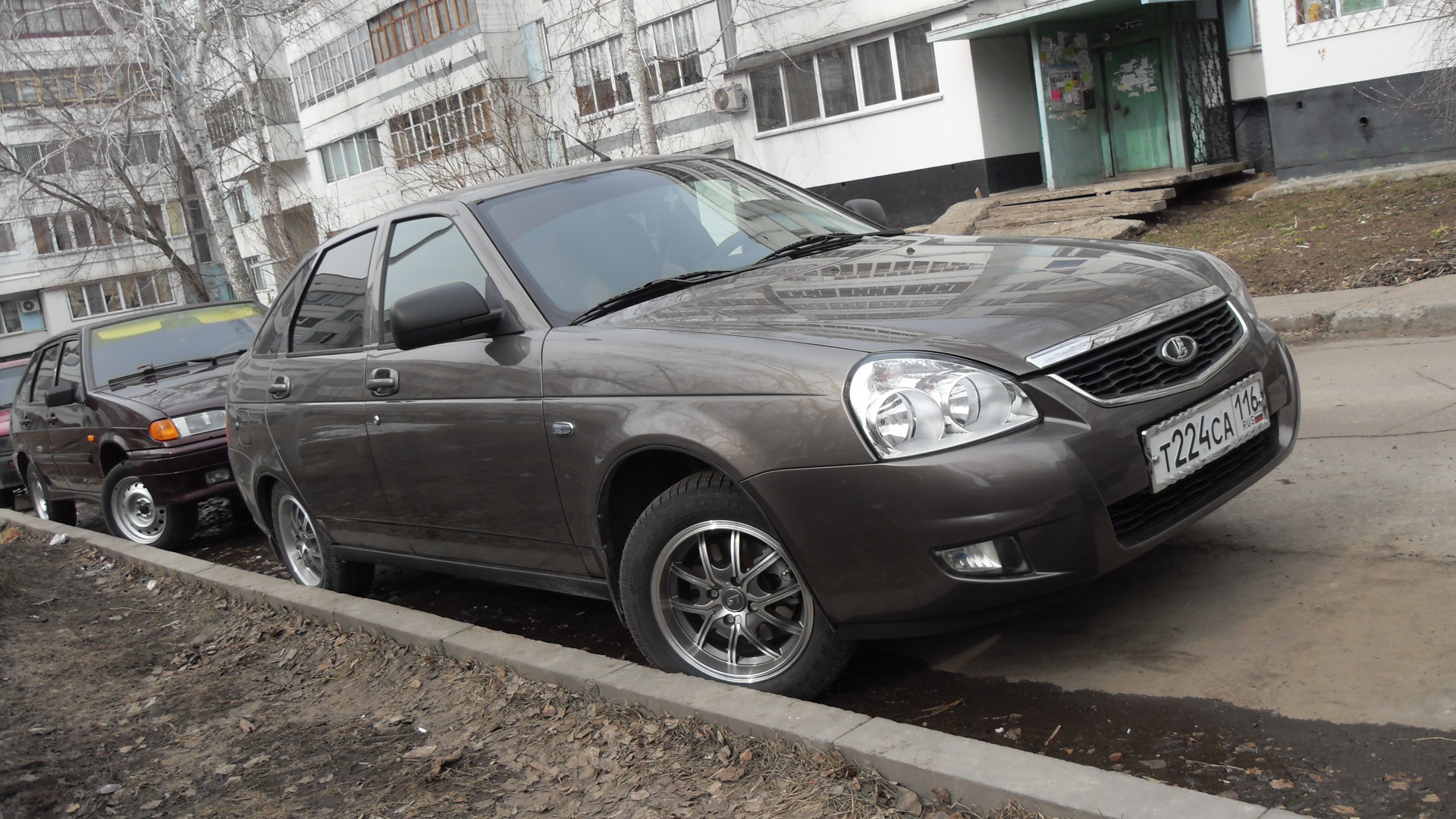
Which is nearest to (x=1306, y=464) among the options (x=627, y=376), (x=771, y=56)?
(x=627, y=376)

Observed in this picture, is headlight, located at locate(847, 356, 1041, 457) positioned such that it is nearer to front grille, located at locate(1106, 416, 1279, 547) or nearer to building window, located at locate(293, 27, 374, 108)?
front grille, located at locate(1106, 416, 1279, 547)

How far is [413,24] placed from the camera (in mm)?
33188

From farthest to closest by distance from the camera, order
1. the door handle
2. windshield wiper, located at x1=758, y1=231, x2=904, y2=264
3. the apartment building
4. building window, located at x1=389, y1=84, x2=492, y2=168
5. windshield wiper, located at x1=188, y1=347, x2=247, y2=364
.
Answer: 1. the apartment building
2. building window, located at x1=389, y1=84, x2=492, y2=168
3. windshield wiper, located at x1=188, y1=347, x2=247, y2=364
4. the door handle
5. windshield wiper, located at x1=758, y1=231, x2=904, y2=264

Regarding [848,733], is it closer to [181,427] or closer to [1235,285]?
[1235,285]

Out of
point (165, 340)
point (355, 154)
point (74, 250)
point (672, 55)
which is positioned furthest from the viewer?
point (74, 250)

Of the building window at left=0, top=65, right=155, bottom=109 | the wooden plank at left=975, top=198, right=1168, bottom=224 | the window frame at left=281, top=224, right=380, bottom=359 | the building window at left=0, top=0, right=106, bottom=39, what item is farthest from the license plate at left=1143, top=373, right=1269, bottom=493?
the building window at left=0, top=0, right=106, bottom=39

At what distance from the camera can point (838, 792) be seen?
2758mm

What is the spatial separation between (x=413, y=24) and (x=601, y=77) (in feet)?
30.4

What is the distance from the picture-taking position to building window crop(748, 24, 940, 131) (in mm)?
20594

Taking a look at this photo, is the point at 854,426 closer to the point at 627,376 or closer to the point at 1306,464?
the point at 627,376

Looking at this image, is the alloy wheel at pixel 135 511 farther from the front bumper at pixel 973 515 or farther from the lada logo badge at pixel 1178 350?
the lada logo badge at pixel 1178 350

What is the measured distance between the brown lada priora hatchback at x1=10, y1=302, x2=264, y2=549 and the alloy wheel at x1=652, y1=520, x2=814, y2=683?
5.51 metres

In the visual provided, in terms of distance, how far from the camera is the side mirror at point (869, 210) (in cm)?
516

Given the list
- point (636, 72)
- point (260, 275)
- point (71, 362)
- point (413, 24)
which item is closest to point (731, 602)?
point (71, 362)
